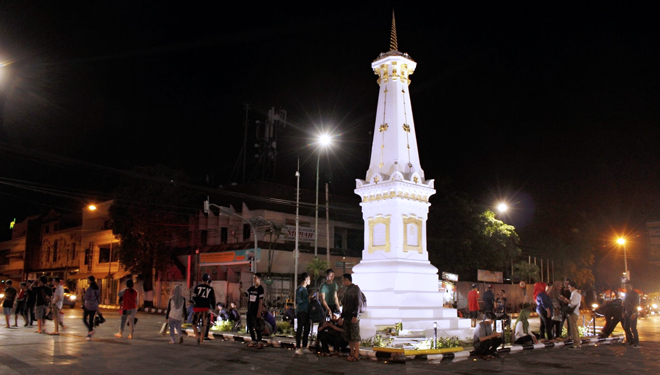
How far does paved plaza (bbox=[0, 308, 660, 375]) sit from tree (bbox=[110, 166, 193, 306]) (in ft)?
90.5

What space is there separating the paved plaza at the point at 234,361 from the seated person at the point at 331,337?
0.52 metres

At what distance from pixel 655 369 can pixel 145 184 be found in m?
37.0

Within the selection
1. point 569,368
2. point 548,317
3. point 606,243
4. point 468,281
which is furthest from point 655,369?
point 606,243

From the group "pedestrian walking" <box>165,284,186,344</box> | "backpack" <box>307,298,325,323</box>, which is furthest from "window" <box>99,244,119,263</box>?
"backpack" <box>307,298,325,323</box>

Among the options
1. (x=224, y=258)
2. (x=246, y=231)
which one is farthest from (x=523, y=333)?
(x=246, y=231)

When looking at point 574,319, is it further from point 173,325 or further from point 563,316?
point 173,325

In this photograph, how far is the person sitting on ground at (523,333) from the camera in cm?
1393

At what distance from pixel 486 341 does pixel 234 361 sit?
5318 millimetres

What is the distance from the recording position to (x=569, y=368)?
10.5 metres

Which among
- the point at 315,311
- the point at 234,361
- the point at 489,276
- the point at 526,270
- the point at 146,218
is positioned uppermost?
the point at 146,218

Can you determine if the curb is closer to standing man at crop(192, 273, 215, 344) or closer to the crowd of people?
the crowd of people

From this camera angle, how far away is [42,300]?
55.7 ft

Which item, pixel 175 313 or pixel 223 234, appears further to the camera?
pixel 223 234

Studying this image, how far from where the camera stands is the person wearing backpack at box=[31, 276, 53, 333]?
16734 millimetres
